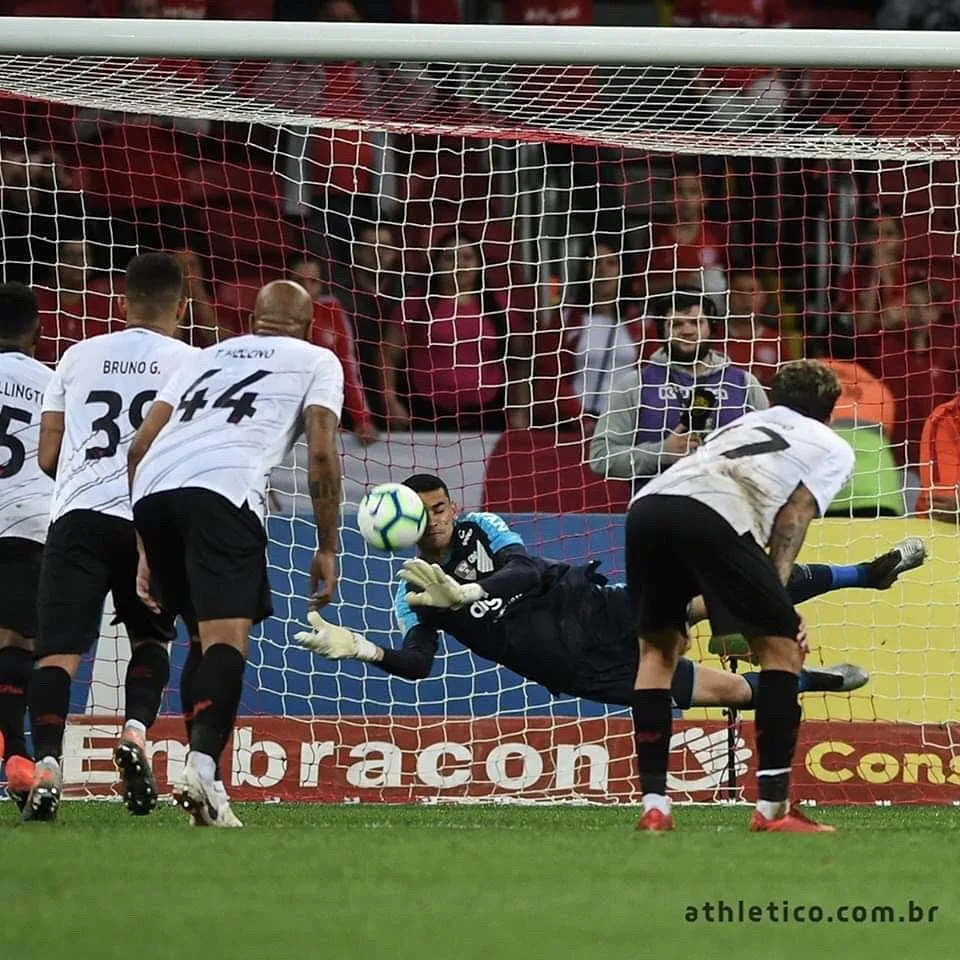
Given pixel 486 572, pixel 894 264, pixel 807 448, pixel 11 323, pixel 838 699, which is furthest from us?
pixel 894 264

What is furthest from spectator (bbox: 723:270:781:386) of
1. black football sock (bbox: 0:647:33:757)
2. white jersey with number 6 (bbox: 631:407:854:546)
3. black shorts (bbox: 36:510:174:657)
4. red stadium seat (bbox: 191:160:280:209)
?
black football sock (bbox: 0:647:33:757)

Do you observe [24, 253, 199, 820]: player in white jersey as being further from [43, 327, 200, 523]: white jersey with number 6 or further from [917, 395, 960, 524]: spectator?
[917, 395, 960, 524]: spectator

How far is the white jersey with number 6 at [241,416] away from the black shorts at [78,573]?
58cm

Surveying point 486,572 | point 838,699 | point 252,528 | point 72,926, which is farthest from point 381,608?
point 72,926

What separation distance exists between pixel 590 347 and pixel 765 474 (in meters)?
4.48

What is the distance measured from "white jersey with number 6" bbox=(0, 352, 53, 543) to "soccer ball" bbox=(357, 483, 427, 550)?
128 cm

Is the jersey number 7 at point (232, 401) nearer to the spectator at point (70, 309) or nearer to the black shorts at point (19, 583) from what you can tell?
the black shorts at point (19, 583)

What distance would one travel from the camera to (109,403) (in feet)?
24.4

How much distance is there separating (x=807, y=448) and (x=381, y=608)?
3.31 metres

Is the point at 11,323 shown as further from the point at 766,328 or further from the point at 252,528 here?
the point at 766,328

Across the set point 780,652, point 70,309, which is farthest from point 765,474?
point 70,309

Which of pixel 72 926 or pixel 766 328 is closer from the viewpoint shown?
pixel 72 926

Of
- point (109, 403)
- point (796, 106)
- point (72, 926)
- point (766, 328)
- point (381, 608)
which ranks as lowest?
point (72, 926)

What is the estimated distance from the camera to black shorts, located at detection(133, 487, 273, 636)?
21.7 feet
